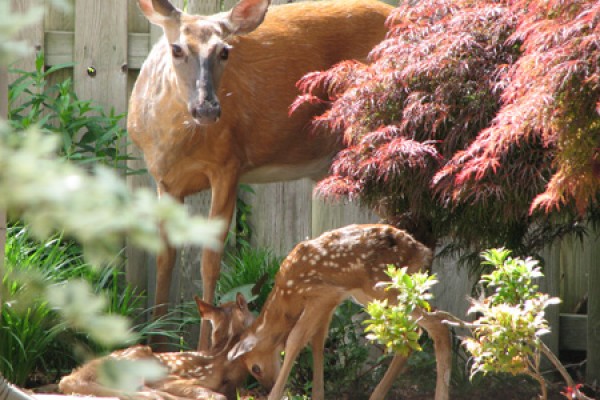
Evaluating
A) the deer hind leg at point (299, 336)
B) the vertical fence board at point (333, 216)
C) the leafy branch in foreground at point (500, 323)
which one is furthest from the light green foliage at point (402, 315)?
the vertical fence board at point (333, 216)

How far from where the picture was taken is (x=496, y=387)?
16.0 feet

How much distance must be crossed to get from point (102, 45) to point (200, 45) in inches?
61.8

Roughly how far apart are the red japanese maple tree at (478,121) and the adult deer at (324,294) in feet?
0.71

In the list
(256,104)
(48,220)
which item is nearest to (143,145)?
(256,104)

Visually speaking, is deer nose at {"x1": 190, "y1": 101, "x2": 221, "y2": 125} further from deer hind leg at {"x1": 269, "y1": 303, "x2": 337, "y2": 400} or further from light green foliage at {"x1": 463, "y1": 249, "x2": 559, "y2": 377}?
light green foliage at {"x1": 463, "y1": 249, "x2": 559, "y2": 377}

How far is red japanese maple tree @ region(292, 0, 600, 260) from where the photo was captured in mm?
2990

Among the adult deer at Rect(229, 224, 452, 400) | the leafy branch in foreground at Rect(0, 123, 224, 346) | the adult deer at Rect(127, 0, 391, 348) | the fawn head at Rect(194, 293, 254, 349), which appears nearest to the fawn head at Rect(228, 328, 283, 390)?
the adult deer at Rect(229, 224, 452, 400)

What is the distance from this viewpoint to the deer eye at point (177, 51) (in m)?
4.59

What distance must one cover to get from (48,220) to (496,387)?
455cm

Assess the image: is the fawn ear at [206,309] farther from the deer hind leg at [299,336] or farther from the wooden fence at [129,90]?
the wooden fence at [129,90]

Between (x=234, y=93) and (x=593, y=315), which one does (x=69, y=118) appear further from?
(x=593, y=315)

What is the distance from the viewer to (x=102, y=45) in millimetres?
5887

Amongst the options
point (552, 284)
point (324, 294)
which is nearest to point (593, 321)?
point (552, 284)

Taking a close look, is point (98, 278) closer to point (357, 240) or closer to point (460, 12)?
point (357, 240)
